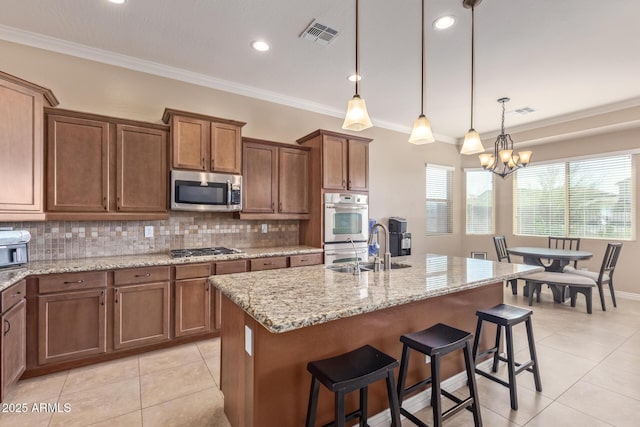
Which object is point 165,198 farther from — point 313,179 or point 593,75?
point 593,75

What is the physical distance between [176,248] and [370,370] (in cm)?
288

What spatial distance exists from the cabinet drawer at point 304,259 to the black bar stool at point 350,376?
2.15 meters

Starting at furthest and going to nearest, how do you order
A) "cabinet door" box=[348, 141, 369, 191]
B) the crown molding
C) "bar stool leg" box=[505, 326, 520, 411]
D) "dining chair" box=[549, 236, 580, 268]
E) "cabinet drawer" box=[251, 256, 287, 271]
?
"dining chair" box=[549, 236, 580, 268] < "cabinet door" box=[348, 141, 369, 191] < "cabinet drawer" box=[251, 256, 287, 271] < the crown molding < "bar stool leg" box=[505, 326, 520, 411]

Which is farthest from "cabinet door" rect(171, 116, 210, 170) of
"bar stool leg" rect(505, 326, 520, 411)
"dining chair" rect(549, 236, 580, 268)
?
"dining chair" rect(549, 236, 580, 268)

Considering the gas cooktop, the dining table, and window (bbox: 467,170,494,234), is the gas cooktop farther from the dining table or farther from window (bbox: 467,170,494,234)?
window (bbox: 467,170,494,234)

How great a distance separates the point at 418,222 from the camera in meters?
6.01

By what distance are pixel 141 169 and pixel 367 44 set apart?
2640 millimetres

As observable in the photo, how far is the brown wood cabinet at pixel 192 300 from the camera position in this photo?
120 inches

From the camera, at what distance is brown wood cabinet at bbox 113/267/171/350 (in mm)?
2783

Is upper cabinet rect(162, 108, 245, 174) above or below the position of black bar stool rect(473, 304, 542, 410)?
above

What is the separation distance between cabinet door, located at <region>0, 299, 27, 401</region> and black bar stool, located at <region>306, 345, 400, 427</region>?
2.17 meters

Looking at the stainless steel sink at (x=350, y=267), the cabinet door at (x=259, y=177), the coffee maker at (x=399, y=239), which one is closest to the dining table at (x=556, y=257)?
the coffee maker at (x=399, y=239)

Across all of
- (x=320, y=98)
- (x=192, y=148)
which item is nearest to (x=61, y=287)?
(x=192, y=148)

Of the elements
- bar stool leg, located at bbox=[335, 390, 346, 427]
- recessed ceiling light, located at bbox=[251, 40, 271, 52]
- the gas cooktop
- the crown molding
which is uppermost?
recessed ceiling light, located at bbox=[251, 40, 271, 52]
